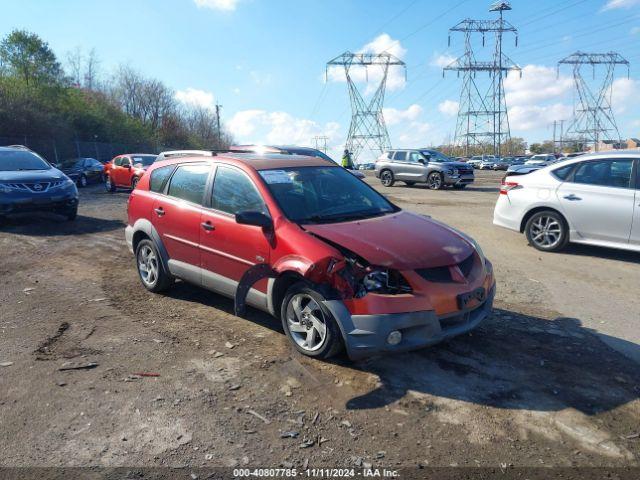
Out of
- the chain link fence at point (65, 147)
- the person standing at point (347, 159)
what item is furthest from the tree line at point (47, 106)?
the person standing at point (347, 159)

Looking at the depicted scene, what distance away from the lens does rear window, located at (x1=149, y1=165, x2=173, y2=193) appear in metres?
6.04

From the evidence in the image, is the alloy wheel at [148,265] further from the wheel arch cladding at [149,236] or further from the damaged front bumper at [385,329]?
the damaged front bumper at [385,329]

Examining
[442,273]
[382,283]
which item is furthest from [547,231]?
[382,283]

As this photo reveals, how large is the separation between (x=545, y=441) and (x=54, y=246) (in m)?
8.57

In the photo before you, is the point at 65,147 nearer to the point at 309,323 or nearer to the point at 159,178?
the point at 159,178

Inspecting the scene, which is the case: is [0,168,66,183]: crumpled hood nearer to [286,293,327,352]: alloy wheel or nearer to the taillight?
[286,293,327,352]: alloy wheel

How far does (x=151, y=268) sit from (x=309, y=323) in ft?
9.01

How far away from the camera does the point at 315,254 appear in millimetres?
4008

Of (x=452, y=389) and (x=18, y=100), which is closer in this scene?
(x=452, y=389)

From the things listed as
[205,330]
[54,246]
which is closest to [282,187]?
[205,330]

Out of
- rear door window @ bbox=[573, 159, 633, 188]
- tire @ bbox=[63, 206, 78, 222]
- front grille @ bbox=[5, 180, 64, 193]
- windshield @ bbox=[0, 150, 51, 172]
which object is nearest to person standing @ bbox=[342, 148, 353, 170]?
tire @ bbox=[63, 206, 78, 222]

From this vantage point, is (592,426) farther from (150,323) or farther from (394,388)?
(150,323)

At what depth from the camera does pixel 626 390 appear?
3734mm

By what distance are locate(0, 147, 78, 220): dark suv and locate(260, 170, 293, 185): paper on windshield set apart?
7666mm
